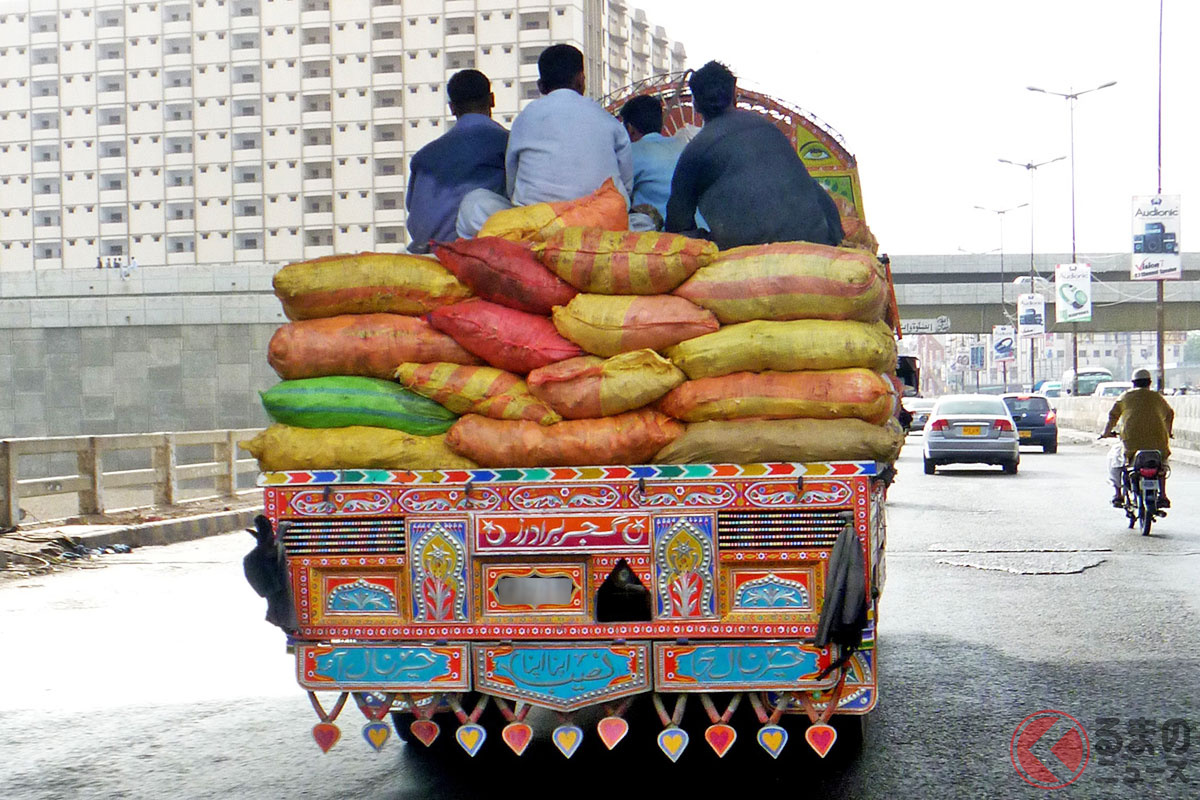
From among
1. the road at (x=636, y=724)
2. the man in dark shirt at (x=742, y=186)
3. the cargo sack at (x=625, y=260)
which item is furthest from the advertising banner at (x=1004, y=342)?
the cargo sack at (x=625, y=260)

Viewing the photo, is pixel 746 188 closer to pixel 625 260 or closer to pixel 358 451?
pixel 625 260

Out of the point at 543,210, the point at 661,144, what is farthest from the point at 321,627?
the point at 661,144

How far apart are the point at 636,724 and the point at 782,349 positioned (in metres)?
2.20

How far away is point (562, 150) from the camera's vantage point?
6.39 m

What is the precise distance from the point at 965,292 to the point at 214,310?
4177 centimetres

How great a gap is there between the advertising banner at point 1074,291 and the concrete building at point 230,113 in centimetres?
5775

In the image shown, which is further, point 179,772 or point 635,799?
point 179,772

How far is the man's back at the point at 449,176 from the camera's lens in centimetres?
666

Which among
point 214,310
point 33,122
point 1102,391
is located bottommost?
point 1102,391

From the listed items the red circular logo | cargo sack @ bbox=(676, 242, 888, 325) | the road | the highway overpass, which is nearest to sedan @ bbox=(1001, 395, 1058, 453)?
the road

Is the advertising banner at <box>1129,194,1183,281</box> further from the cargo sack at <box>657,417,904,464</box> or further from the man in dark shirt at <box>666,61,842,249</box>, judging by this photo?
the cargo sack at <box>657,417,904,464</box>

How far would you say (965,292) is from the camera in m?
78.2

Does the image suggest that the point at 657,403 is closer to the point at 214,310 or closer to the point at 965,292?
the point at 214,310

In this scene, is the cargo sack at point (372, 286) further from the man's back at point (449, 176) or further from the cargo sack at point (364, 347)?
the man's back at point (449, 176)
